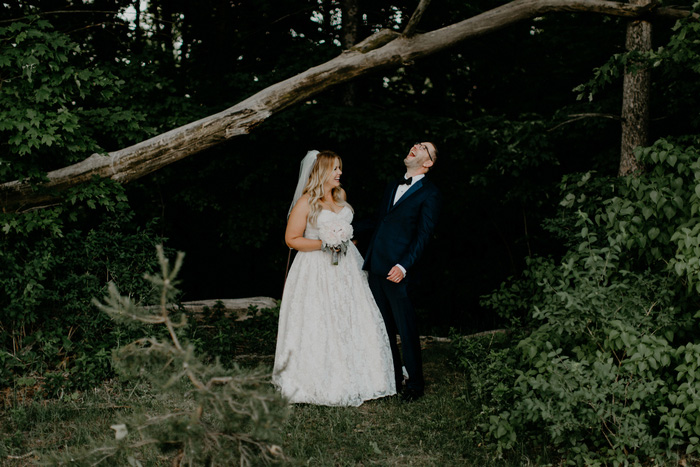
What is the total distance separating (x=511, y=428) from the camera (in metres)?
3.88

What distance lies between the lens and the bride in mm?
5031

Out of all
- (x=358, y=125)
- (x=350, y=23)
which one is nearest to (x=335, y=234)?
(x=358, y=125)

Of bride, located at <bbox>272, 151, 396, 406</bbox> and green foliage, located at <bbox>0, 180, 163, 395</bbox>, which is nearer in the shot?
bride, located at <bbox>272, 151, 396, 406</bbox>

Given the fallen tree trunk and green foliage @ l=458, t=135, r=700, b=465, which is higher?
green foliage @ l=458, t=135, r=700, b=465

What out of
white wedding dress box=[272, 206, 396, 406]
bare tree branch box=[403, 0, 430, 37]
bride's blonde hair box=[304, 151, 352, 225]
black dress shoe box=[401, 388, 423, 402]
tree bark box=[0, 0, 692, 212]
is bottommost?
black dress shoe box=[401, 388, 423, 402]

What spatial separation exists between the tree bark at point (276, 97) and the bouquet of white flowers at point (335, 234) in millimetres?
1639

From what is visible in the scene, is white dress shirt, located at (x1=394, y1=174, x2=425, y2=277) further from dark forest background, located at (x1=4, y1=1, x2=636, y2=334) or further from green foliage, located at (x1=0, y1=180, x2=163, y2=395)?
green foliage, located at (x1=0, y1=180, x2=163, y2=395)

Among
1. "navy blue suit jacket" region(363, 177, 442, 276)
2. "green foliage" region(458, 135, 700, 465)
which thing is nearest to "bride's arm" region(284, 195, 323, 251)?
"navy blue suit jacket" region(363, 177, 442, 276)

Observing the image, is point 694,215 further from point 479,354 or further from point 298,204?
point 298,204

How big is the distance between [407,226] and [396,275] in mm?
467

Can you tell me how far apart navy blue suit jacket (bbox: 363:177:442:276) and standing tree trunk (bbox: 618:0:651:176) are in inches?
103

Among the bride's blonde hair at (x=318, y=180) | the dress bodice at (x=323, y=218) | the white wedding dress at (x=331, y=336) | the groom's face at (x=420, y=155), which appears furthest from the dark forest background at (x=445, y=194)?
the bride's blonde hair at (x=318, y=180)

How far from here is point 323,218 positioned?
202 inches

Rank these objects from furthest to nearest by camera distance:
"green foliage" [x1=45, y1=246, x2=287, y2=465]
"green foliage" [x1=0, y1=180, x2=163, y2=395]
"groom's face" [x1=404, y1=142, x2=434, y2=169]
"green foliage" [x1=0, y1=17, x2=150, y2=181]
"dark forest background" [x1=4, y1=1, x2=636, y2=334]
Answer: "dark forest background" [x1=4, y1=1, x2=636, y2=334], "green foliage" [x1=0, y1=180, x2=163, y2=395], "groom's face" [x1=404, y1=142, x2=434, y2=169], "green foliage" [x1=0, y1=17, x2=150, y2=181], "green foliage" [x1=45, y1=246, x2=287, y2=465]
